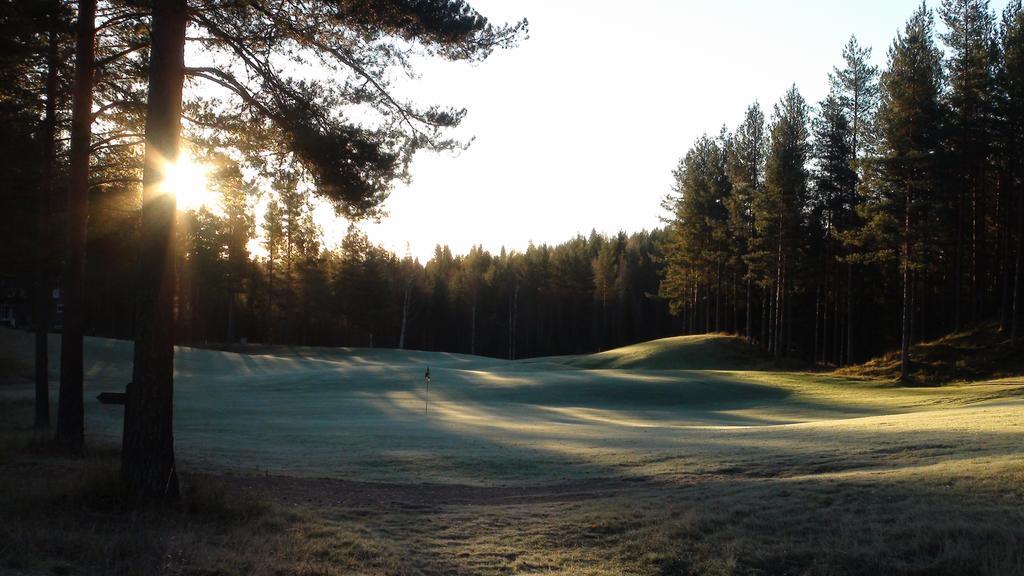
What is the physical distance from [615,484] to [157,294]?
7563mm

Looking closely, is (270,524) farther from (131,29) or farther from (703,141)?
(703,141)

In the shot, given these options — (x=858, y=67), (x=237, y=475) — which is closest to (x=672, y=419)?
(x=237, y=475)

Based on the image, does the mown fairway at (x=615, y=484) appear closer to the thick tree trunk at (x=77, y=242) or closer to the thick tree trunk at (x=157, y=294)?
the thick tree trunk at (x=77, y=242)

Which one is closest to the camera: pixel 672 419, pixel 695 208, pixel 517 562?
pixel 517 562

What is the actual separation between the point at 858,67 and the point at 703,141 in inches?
899

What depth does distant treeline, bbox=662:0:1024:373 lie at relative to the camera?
38.4m

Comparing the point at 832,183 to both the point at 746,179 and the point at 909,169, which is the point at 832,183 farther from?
the point at 909,169

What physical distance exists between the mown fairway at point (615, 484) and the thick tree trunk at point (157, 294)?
201 cm

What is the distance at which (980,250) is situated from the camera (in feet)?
157

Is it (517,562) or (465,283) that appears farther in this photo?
(465,283)

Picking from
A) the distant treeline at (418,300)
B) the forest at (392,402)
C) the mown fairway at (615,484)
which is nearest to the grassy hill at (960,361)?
the forest at (392,402)

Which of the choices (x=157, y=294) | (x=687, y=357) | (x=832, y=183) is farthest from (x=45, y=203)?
(x=832, y=183)

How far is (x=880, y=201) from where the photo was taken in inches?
1545

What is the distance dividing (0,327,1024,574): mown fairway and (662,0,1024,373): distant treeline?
1345 cm
